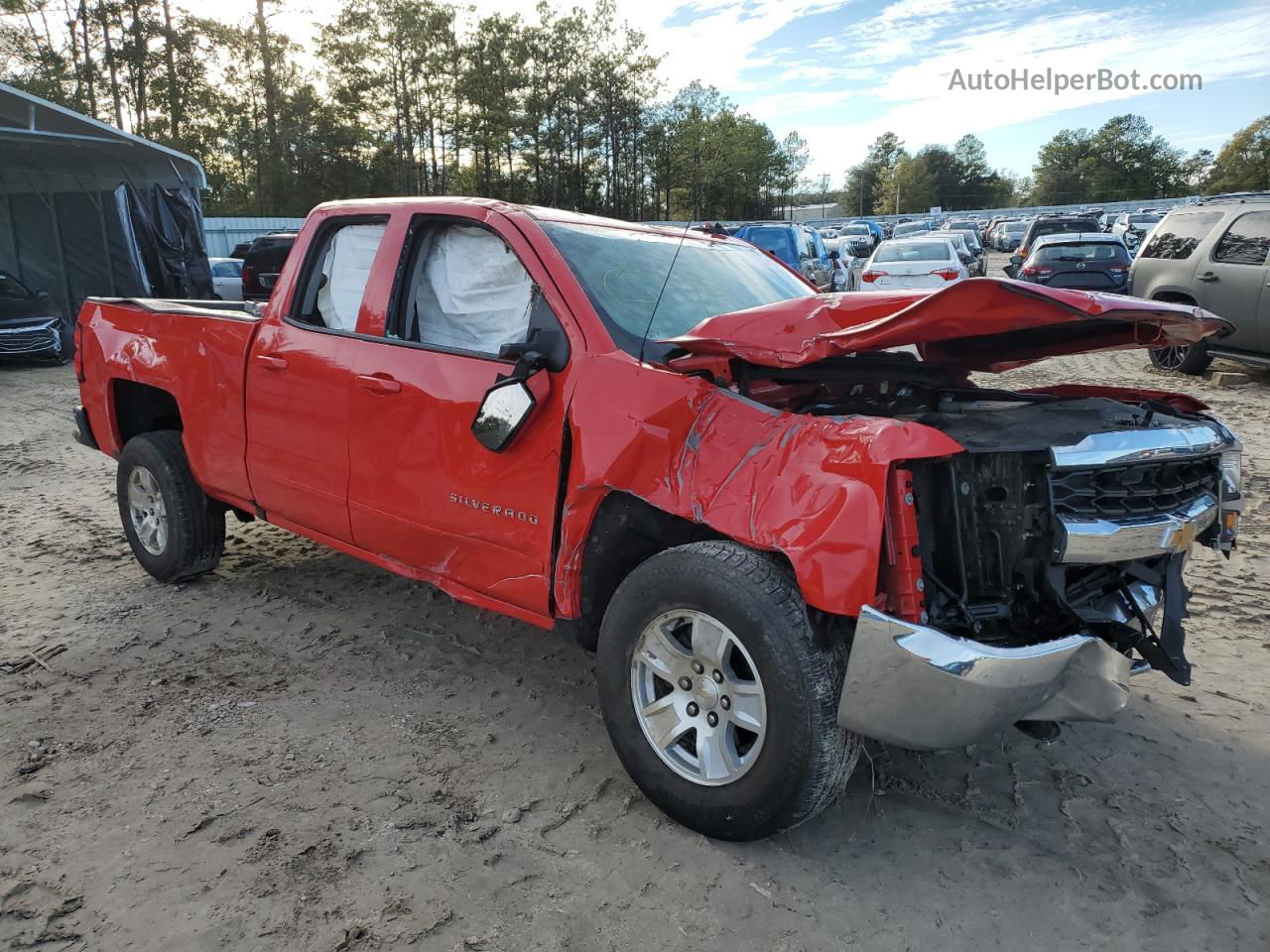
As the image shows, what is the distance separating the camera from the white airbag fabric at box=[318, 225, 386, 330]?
3.86 m

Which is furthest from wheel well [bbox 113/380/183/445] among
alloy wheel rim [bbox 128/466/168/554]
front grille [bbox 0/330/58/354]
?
front grille [bbox 0/330/58/354]

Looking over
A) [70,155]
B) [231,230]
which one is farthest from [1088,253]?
[231,230]

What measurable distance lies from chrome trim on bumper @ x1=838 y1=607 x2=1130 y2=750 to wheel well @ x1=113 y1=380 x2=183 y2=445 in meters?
4.22

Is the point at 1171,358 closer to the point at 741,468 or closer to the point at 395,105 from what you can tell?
the point at 741,468

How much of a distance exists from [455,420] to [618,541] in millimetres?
779

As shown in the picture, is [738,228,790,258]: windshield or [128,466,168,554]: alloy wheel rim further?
[738,228,790,258]: windshield

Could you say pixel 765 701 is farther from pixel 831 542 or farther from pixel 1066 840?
pixel 1066 840

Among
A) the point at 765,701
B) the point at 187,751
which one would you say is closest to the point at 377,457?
the point at 187,751

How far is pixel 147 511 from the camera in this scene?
5.02 metres

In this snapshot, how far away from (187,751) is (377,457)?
128 cm

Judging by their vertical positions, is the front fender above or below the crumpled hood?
below

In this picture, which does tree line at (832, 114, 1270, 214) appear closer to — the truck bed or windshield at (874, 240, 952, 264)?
windshield at (874, 240, 952, 264)

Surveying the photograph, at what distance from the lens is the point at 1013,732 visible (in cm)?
337

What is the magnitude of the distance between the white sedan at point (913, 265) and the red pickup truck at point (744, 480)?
12989 mm
